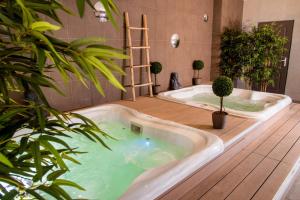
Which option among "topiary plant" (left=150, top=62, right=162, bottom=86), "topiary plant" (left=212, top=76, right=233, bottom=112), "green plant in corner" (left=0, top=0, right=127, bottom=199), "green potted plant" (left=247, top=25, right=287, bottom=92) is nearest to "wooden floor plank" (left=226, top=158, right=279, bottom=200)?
"topiary plant" (left=212, top=76, right=233, bottom=112)

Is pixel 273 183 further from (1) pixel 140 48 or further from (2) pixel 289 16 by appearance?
(2) pixel 289 16

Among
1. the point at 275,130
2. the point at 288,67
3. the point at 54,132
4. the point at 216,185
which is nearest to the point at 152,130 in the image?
the point at 216,185

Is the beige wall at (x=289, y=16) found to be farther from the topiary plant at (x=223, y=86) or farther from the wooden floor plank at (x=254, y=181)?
the wooden floor plank at (x=254, y=181)

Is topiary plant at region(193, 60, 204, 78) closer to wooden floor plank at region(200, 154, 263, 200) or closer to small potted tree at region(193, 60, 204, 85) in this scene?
small potted tree at region(193, 60, 204, 85)

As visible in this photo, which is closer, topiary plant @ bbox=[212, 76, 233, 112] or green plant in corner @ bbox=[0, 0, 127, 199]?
green plant in corner @ bbox=[0, 0, 127, 199]

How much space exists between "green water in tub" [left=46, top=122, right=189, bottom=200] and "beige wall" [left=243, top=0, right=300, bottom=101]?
4171mm

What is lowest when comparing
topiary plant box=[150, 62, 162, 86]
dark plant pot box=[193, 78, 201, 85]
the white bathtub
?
the white bathtub

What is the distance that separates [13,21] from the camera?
453mm

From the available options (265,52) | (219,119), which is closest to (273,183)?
(219,119)

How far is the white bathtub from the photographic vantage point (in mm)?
1239

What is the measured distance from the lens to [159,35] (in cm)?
381

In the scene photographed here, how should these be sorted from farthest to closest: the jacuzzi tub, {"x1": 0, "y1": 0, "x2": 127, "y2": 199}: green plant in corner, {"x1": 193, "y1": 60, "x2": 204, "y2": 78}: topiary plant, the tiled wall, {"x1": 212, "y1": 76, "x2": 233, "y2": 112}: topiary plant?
{"x1": 193, "y1": 60, "x2": 204, "y2": 78}: topiary plant, the jacuzzi tub, the tiled wall, {"x1": 212, "y1": 76, "x2": 233, "y2": 112}: topiary plant, {"x1": 0, "y1": 0, "x2": 127, "y2": 199}: green plant in corner

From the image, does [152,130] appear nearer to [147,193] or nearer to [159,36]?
[147,193]

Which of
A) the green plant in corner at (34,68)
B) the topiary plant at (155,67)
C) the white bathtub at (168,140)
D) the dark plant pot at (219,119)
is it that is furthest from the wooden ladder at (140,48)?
the green plant in corner at (34,68)
